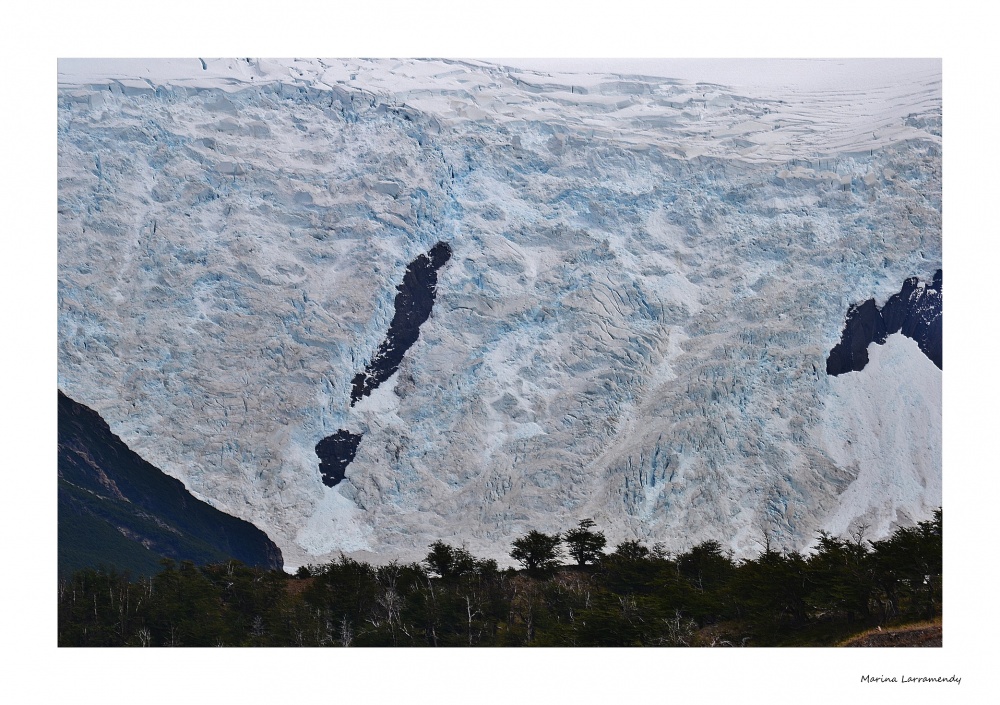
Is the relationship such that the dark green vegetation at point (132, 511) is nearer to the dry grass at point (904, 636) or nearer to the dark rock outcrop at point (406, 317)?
the dark rock outcrop at point (406, 317)

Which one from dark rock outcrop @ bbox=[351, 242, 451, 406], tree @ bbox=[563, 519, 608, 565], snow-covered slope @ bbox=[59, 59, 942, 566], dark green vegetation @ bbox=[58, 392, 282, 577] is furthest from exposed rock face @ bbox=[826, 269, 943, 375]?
dark green vegetation @ bbox=[58, 392, 282, 577]

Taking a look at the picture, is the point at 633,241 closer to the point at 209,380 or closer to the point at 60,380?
the point at 209,380

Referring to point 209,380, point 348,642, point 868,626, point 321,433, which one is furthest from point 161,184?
point 868,626

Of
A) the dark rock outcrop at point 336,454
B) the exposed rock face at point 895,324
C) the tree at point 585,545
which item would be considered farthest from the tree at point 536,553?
the exposed rock face at point 895,324

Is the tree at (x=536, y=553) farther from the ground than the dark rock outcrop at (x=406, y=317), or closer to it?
closer to it

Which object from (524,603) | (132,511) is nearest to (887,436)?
(524,603)
